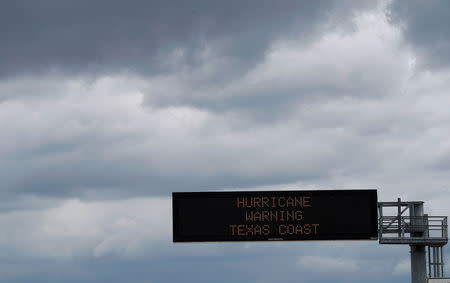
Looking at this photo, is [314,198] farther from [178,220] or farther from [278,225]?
[178,220]

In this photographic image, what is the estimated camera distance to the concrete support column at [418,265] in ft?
146

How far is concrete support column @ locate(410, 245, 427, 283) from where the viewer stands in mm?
44531

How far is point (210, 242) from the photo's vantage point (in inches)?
1657

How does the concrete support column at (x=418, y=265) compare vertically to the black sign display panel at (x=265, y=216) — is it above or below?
below

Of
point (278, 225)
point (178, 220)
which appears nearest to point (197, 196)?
point (178, 220)

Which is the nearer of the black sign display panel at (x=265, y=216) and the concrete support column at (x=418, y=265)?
the black sign display panel at (x=265, y=216)

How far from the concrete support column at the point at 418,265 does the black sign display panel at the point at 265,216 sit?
4.32 metres

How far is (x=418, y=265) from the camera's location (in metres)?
44.7

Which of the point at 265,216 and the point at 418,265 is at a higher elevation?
the point at 265,216

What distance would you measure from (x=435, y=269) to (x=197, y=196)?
13.4 metres

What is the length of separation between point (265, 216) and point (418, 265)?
9.12 metres

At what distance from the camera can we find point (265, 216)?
41.8 metres

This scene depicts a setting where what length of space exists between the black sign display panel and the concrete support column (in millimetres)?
4320

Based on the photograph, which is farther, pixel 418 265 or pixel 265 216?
pixel 418 265
